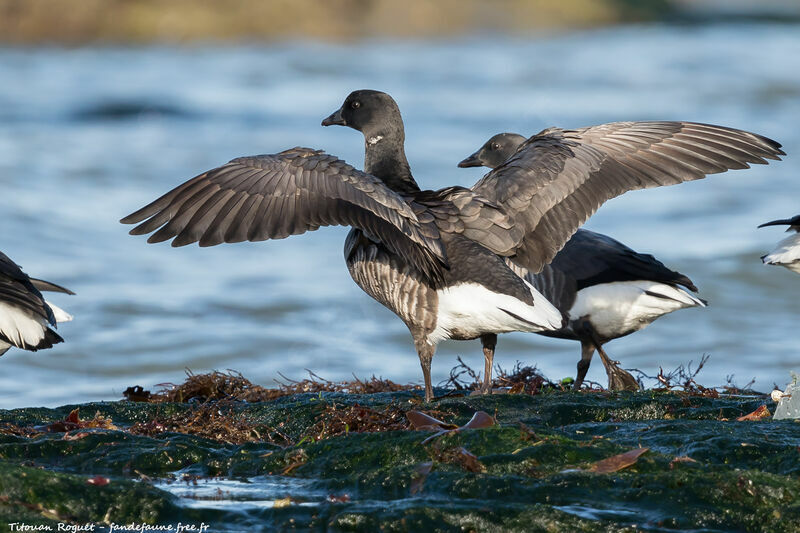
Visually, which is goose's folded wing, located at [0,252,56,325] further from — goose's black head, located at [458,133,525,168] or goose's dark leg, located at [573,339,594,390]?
goose's black head, located at [458,133,525,168]

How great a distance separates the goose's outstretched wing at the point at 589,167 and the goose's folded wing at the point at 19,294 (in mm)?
3153

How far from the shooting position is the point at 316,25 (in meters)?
48.8

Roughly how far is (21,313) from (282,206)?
2.23 metres

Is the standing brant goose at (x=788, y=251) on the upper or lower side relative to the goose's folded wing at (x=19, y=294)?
upper

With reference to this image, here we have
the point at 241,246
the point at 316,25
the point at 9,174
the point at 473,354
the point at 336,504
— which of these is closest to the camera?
the point at 336,504

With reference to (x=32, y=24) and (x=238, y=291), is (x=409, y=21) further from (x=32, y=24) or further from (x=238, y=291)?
(x=238, y=291)

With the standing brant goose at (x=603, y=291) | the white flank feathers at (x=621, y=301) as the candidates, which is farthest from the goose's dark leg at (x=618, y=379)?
the white flank feathers at (x=621, y=301)

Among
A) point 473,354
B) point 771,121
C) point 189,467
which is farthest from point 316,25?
point 189,467

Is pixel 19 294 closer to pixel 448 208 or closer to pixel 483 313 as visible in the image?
pixel 448 208

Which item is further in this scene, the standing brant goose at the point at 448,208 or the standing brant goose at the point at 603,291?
the standing brant goose at the point at 603,291

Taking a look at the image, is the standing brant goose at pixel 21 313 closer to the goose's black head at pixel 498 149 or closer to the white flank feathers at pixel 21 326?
the white flank feathers at pixel 21 326

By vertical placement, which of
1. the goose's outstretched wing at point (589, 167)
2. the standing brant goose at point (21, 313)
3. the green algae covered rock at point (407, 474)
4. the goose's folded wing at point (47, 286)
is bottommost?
the green algae covered rock at point (407, 474)

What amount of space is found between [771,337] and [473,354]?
3812 millimetres

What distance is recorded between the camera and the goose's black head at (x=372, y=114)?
8109mm
